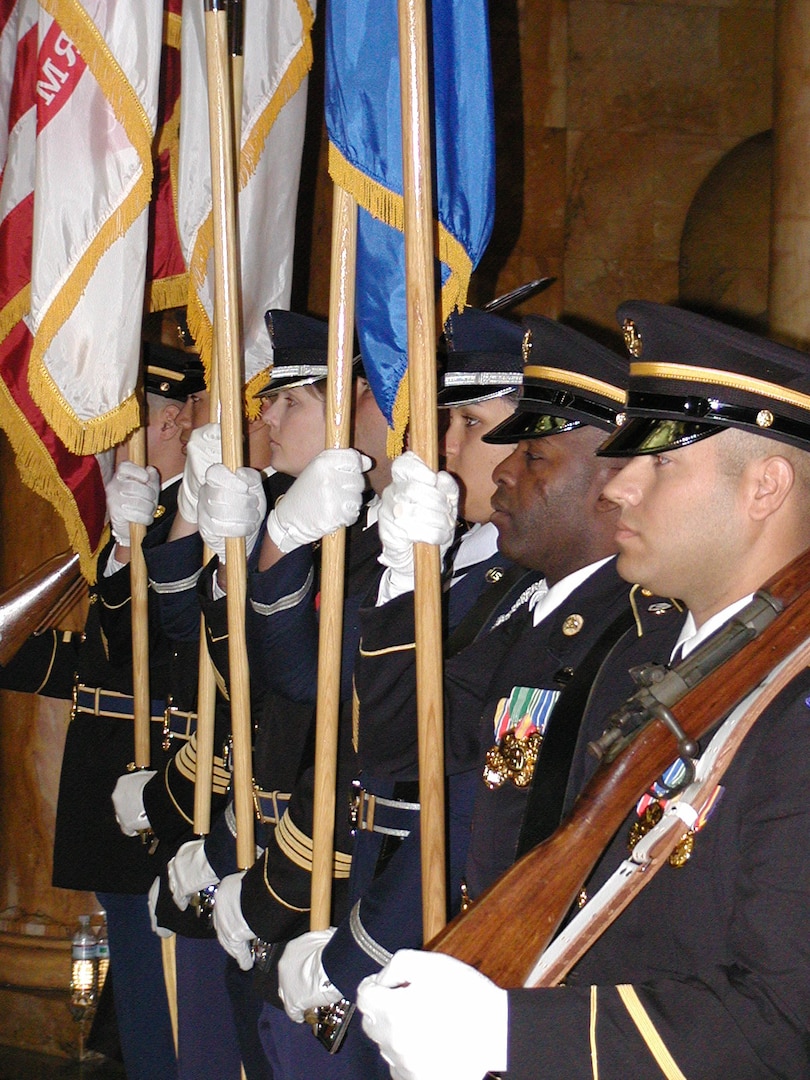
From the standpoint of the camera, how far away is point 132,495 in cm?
355

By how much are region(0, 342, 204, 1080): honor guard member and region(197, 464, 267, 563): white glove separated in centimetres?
80

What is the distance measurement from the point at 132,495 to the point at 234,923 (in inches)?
53.8

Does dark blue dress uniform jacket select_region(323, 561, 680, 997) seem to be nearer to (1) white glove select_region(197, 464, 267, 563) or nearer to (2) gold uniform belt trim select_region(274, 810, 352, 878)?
(2) gold uniform belt trim select_region(274, 810, 352, 878)

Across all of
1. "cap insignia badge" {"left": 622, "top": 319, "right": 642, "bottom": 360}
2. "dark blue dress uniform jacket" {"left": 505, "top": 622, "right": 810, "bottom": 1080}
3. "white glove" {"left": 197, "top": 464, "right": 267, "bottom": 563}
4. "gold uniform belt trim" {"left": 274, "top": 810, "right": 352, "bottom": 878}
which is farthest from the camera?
"white glove" {"left": 197, "top": 464, "right": 267, "bottom": 563}

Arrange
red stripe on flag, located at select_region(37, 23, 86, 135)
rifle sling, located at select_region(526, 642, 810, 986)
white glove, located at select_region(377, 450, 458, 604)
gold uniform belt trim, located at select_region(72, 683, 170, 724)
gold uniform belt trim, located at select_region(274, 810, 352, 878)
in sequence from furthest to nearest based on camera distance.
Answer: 1. gold uniform belt trim, located at select_region(72, 683, 170, 724)
2. red stripe on flag, located at select_region(37, 23, 86, 135)
3. gold uniform belt trim, located at select_region(274, 810, 352, 878)
4. white glove, located at select_region(377, 450, 458, 604)
5. rifle sling, located at select_region(526, 642, 810, 986)

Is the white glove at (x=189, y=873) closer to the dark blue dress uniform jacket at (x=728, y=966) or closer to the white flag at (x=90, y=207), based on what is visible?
the white flag at (x=90, y=207)

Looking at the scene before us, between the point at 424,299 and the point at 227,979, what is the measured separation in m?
1.62

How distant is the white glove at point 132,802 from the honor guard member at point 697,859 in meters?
1.96

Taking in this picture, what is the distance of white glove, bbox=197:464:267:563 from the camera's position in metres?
2.75

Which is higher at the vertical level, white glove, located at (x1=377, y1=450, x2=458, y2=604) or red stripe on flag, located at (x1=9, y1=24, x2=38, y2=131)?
red stripe on flag, located at (x1=9, y1=24, x2=38, y2=131)

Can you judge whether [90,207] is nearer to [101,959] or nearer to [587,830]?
[587,830]

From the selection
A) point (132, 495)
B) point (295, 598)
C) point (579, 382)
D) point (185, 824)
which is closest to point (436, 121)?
point (579, 382)

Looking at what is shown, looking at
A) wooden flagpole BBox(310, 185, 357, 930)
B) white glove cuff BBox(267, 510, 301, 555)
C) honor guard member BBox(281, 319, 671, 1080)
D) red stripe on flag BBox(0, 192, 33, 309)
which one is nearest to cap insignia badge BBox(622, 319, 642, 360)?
honor guard member BBox(281, 319, 671, 1080)

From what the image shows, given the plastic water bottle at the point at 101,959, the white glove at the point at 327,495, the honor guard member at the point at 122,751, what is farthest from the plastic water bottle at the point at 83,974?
the white glove at the point at 327,495
